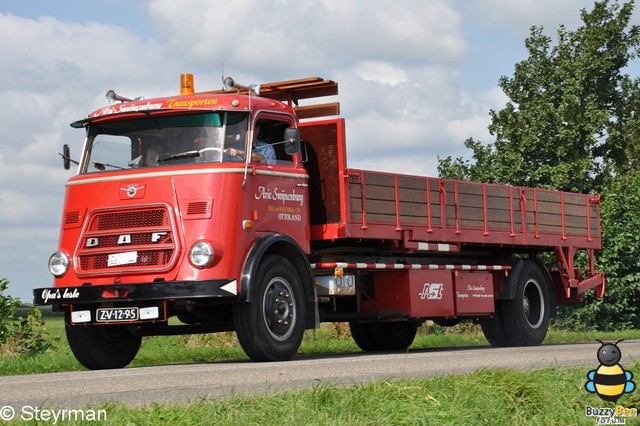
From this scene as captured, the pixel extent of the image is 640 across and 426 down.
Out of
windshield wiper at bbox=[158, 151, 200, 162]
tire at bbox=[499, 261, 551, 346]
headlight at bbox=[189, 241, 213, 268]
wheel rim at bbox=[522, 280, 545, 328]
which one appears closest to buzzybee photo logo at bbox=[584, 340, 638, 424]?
headlight at bbox=[189, 241, 213, 268]

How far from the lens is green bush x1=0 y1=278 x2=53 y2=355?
18328mm

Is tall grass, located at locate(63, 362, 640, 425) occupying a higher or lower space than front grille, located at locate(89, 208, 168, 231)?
lower

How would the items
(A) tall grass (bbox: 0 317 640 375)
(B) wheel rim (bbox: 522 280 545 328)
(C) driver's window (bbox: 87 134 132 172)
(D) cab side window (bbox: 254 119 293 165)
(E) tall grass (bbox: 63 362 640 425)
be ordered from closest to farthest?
(E) tall grass (bbox: 63 362 640 425)
(C) driver's window (bbox: 87 134 132 172)
(D) cab side window (bbox: 254 119 293 165)
(A) tall grass (bbox: 0 317 640 375)
(B) wheel rim (bbox: 522 280 545 328)

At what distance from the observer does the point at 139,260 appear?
45.1 ft

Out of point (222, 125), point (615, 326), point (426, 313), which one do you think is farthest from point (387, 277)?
point (615, 326)

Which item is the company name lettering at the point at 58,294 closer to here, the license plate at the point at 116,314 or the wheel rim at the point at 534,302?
the license plate at the point at 116,314

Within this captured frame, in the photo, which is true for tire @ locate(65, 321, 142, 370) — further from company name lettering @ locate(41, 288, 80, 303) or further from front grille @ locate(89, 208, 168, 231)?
front grille @ locate(89, 208, 168, 231)

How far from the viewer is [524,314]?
19922mm

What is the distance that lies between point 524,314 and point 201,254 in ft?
26.6

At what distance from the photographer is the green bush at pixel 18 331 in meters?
18.3

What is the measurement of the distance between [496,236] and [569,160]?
71.0 feet

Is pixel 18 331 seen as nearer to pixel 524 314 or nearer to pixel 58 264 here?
pixel 58 264

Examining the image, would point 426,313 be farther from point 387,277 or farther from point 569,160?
point 569,160

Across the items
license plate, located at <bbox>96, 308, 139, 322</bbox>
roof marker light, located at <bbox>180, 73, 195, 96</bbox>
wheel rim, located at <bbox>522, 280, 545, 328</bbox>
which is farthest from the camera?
wheel rim, located at <bbox>522, 280, 545, 328</bbox>
